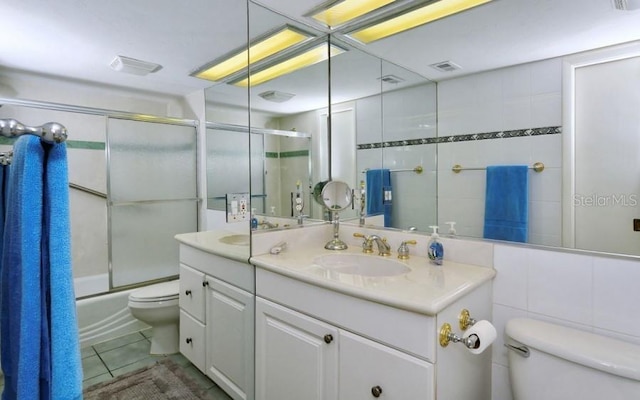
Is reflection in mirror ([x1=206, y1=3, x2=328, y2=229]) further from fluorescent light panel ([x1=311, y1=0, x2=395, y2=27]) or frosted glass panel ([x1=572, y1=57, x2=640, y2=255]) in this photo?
frosted glass panel ([x1=572, y1=57, x2=640, y2=255])

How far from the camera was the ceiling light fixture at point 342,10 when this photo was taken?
5.30 feet

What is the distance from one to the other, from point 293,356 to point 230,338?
50cm

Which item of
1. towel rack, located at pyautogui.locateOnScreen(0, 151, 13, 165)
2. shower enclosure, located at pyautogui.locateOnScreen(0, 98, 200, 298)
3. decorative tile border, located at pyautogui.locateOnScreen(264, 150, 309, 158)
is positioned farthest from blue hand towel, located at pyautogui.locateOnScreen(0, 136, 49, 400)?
decorative tile border, located at pyautogui.locateOnScreen(264, 150, 309, 158)

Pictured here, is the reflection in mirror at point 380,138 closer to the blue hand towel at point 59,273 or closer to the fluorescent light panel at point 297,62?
the fluorescent light panel at point 297,62

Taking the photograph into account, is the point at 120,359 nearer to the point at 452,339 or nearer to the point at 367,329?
the point at 367,329

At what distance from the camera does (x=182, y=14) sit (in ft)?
5.10

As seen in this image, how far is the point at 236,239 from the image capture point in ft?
5.58

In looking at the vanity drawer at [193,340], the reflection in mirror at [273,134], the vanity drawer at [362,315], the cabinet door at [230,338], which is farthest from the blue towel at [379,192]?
the vanity drawer at [193,340]

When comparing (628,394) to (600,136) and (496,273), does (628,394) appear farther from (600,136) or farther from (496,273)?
(600,136)

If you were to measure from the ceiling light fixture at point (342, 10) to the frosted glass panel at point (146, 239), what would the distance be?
121cm

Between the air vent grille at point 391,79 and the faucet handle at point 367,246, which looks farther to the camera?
the air vent grille at point 391,79

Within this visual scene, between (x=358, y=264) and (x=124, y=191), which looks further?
(x=358, y=264)

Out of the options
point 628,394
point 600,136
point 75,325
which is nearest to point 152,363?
point 75,325

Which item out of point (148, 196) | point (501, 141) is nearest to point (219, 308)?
point (148, 196)
